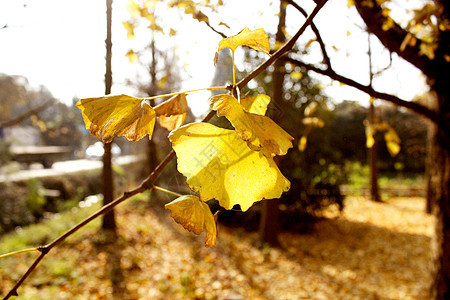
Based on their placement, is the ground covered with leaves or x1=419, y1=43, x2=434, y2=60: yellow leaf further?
the ground covered with leaves

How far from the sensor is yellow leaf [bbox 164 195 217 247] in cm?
49

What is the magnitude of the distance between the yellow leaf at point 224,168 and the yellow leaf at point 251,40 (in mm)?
171

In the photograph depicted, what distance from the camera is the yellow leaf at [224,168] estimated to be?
44 cm

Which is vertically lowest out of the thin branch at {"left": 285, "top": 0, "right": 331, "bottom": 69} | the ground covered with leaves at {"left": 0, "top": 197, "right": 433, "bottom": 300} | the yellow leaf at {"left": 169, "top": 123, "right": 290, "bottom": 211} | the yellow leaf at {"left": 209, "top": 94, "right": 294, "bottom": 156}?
the ground covered with leaves at {"left": 0, "top": 197, "right": 433, "bottom": 300}

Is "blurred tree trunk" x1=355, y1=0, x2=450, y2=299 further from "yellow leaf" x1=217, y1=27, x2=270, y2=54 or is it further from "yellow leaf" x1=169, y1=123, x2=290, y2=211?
"yellow leaf" x1=169, y1=123, x2=290, y2=211

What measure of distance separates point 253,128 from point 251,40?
0.22 metres

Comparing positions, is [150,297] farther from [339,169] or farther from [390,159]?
[390,159]

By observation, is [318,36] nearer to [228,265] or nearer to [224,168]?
[224,168]

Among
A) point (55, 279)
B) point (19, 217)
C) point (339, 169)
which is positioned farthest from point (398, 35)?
point (19, 217)

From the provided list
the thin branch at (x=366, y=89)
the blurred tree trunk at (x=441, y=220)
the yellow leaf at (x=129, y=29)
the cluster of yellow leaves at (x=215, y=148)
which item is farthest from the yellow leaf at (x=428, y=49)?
the cluster of yellow leaves at (x=215, y=148)

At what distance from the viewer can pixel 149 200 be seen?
28.6 ft

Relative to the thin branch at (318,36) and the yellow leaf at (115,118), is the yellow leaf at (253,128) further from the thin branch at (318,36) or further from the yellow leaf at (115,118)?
the thin branch at (318,36)

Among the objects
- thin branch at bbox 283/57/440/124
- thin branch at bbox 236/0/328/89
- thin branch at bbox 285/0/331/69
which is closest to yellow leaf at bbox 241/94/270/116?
thin branch at bbox 236/0/328/89

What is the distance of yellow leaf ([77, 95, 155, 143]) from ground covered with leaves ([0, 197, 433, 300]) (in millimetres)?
3935
